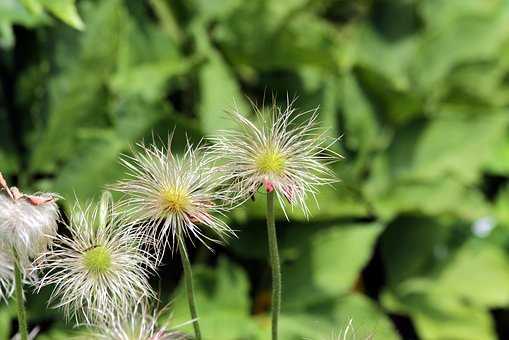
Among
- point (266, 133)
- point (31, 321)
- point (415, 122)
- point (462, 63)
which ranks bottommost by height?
point (31, 321)

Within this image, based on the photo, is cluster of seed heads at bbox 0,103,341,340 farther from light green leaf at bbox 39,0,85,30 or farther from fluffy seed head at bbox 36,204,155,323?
light green leaf at bbox 39,0,85,30

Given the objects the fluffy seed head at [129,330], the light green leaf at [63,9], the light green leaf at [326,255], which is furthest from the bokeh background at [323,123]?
the fluffy seed head at [129,330]

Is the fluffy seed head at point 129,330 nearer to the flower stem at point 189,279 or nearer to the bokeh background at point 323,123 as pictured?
the flower stem at point 189,279

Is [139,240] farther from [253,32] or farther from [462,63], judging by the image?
[462,63]

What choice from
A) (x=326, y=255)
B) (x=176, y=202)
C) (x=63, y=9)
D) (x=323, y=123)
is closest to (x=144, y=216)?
(x=176, y=202)

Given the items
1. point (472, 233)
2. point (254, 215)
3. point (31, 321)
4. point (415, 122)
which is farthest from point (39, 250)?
point (472, 233)

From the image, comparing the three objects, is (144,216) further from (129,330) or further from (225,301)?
(225,301)
